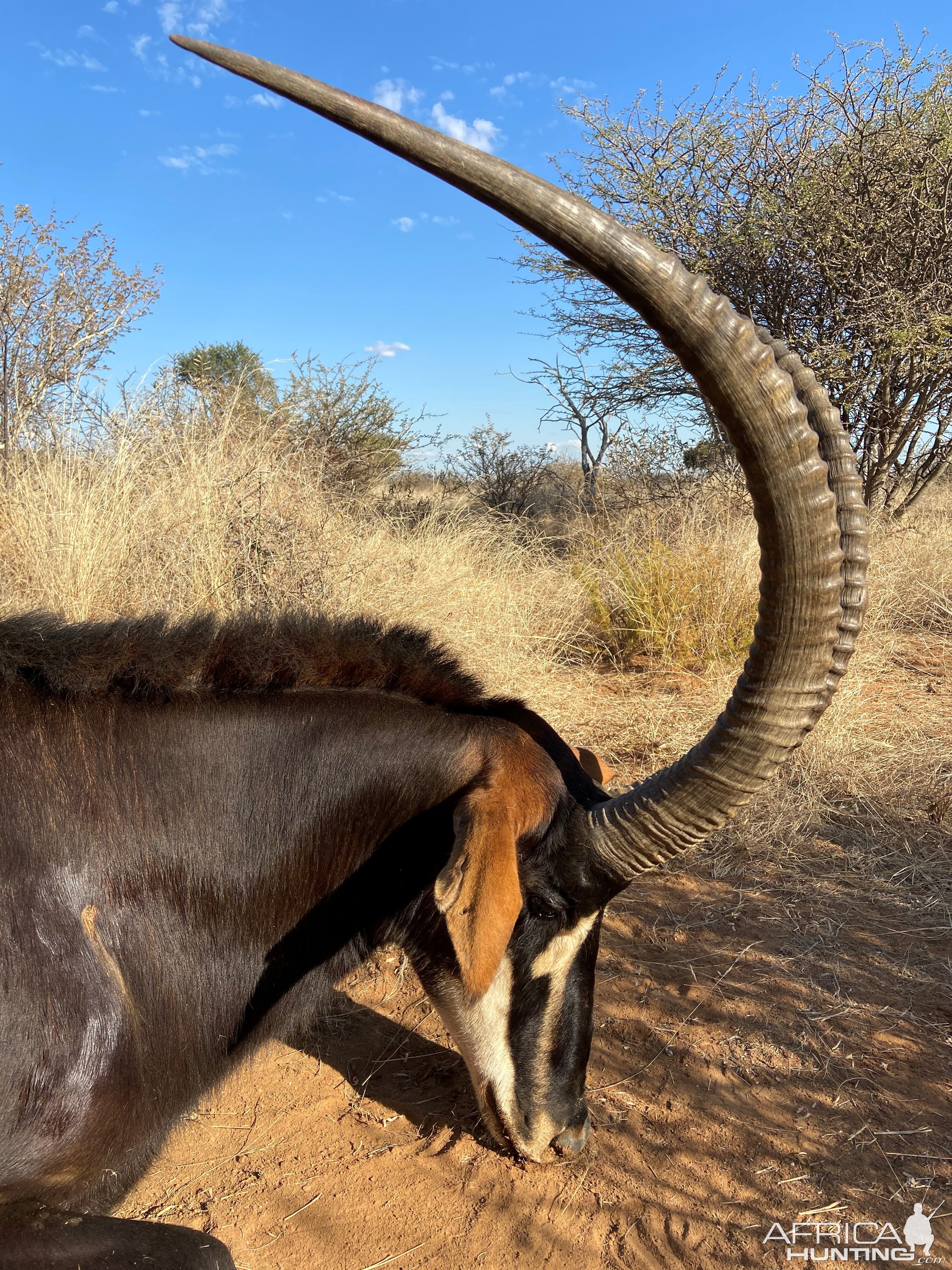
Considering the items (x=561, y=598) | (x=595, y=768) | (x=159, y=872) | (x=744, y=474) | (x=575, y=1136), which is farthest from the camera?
(x=561, y=598)

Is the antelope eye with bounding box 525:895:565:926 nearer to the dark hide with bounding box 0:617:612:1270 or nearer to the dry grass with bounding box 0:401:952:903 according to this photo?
the dark hide with bounding box 0:617:612:1270

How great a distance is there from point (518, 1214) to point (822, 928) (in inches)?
74.5

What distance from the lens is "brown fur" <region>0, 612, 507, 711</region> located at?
206 centimetres

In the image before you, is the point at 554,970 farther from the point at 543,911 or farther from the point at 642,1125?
the point at 642,1125

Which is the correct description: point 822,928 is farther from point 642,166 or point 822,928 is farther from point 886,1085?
point 642,166

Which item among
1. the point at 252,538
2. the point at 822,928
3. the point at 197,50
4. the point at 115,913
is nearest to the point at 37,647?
the point at 115,913

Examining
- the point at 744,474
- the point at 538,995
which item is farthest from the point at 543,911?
the point at 744,474

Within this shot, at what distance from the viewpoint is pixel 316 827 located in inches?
85.6

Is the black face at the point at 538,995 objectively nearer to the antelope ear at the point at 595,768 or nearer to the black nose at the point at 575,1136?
the black nose at the point at 575,1136

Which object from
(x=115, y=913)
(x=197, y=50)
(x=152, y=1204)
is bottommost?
(x=152, y=1204)

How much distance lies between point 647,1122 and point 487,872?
4.58ft

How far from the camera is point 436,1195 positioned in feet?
7.98

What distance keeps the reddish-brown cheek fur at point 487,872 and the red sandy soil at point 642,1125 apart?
2.96ft

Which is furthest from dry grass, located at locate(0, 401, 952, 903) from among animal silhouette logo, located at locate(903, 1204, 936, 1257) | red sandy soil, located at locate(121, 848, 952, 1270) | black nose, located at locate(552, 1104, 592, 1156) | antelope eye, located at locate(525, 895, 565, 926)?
antelope eye, located at locate(525, 895, 565, 926)
